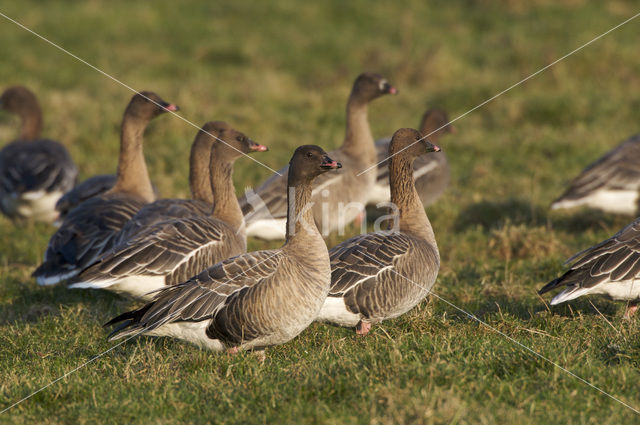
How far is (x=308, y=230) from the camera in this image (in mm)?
6137

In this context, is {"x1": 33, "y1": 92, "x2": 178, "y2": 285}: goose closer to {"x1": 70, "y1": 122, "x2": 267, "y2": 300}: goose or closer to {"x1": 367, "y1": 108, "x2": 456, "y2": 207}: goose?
{"x1": 70, "y1": 122, "x2": 267, "y2": 300}: goose

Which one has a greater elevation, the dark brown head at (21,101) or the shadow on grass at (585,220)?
the dark brown head at (21,101)

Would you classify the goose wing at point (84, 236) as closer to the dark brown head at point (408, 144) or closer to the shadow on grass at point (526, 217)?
the dark brown head at point (408, 144)

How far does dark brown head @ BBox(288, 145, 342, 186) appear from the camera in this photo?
20.2 ft

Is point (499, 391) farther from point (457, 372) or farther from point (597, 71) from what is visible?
point (597, 71)

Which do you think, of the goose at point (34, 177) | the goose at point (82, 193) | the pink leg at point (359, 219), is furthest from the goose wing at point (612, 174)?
the goose at point (34, 177)

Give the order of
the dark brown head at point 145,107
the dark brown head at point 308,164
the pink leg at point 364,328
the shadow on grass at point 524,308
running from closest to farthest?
1. the dark brown head at point 308,164
2. the pink leg at point 364,328
3. the shadow on grass at point 524,308
4. the dark brown head at point 145,107

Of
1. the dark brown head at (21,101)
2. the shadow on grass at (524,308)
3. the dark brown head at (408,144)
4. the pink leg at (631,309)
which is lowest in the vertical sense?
the shadow on grass at (524,308)

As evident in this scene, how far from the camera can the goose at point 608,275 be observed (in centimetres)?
634

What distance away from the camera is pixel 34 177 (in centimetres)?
1117

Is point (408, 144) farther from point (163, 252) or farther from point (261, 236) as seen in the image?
point (261, 236)

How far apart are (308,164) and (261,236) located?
367 centimetres

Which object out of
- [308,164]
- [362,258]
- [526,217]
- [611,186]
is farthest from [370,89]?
[308,164]

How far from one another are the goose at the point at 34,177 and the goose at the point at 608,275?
737 centimetres
